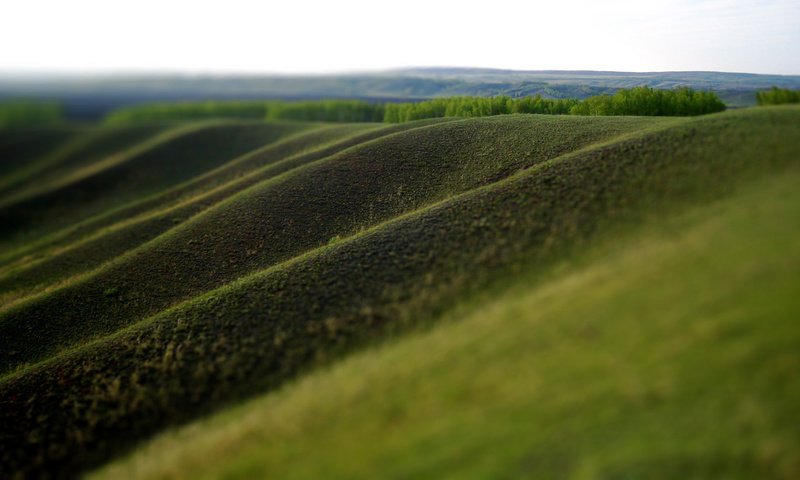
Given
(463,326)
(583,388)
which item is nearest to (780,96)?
(463,326)

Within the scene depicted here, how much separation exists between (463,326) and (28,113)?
10339 cm

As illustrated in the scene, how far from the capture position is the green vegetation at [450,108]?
52.6 metres

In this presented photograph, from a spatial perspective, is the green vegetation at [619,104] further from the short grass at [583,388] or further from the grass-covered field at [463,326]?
the short grass at [583,388]

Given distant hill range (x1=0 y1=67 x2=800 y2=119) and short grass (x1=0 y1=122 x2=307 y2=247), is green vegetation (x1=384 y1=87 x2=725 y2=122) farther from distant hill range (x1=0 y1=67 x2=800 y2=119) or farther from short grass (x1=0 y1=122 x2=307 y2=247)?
short grass (x1=0 y1=122 x2=307 y2=247)

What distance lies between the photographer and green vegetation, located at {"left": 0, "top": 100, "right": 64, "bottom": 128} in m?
77.5

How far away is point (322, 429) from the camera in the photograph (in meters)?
15.5

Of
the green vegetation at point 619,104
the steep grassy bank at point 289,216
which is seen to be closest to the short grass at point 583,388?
the steep grassy bank at point 289,216

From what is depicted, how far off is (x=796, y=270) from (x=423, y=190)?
88.4ft

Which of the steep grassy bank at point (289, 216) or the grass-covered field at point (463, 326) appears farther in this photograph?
the steep grassy bank at point (289, 216)

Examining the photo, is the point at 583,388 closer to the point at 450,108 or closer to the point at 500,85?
the point at 450,108

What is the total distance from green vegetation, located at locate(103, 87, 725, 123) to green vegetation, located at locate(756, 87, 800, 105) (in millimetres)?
8108

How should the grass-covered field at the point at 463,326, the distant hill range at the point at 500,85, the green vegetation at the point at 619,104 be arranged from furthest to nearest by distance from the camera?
the green vegetation at the point at 619,104, the distant hill range at the point at 500,85, the grass-covered field at the point at 463,326

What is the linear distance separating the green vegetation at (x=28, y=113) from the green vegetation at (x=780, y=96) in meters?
102

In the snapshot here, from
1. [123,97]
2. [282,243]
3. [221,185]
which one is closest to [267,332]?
[282,243]
